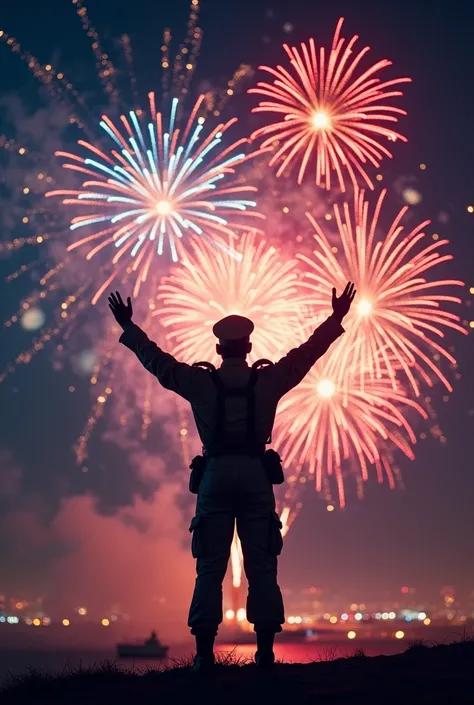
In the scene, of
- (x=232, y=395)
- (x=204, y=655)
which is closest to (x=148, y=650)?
(x=204, y=655)

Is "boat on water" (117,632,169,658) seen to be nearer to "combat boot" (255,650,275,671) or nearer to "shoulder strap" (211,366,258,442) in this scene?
"combat boot" (255,650,275,671)

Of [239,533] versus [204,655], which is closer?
[204,655]

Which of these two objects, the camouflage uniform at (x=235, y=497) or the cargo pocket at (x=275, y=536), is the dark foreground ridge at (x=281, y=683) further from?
the cargo pocket at (x=275, y=536)

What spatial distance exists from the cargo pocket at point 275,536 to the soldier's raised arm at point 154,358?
5.43 feet

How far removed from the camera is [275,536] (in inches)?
346

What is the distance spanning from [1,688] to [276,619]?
304cm

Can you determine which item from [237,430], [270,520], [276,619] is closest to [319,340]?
[237,430]

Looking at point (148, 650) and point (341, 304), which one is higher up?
point (148, 650)

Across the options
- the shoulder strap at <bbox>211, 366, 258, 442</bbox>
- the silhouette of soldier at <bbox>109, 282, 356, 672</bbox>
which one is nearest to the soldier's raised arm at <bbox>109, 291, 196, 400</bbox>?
the silhouette of soldier at <bbox>109, 282, 356, 672</bbox>

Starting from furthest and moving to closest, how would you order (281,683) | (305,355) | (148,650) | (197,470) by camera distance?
(148,650), (305,355), (197,470), (281,683)

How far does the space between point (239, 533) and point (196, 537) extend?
485 mm

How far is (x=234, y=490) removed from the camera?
8.80 metres

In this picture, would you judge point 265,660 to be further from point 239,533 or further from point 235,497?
point 235,497

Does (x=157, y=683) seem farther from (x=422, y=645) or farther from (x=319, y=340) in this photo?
(x=319, y=340)
